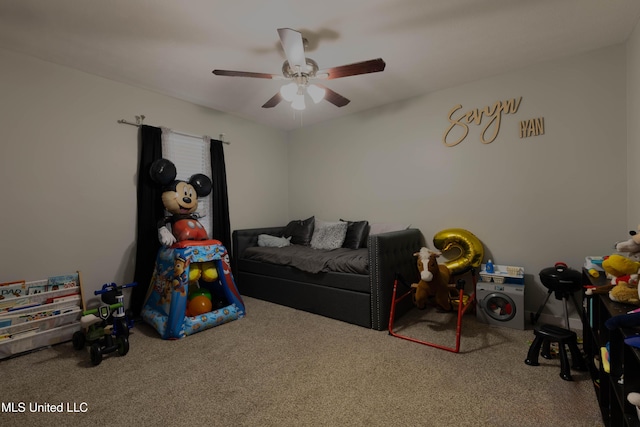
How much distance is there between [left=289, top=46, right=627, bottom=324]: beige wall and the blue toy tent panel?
6.28 feet

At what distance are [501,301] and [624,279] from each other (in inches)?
45.9

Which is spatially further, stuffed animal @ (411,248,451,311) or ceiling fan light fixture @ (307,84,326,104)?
stuffed animal @ (411,248,451,311)

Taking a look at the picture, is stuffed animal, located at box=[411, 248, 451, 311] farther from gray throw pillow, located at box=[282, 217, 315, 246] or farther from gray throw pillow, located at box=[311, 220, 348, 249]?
gray throw pillow, located at box=[282, 217, 315, 246]

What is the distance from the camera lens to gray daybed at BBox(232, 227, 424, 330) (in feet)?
8.22

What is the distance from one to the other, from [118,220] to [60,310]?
2.94 feet

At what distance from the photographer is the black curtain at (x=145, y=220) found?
2.89 m

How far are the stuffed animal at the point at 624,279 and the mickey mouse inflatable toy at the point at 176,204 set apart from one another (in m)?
3.00

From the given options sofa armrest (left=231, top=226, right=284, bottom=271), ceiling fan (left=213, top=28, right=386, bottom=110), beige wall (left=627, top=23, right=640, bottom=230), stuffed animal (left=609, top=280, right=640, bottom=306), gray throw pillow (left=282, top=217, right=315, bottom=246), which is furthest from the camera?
gray throw pillow (left=282, top=217, right=315, bottom=246)

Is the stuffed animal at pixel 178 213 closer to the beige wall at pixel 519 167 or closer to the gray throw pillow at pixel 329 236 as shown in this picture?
the gray throw pillow at pixel 329 236

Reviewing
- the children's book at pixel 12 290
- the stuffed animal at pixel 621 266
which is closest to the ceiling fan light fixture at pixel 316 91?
the stuffed animal at pixel 621 266

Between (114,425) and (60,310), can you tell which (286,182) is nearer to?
(60,310)

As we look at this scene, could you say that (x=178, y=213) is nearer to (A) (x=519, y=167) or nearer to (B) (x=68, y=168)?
(B) (x=68, y=168)

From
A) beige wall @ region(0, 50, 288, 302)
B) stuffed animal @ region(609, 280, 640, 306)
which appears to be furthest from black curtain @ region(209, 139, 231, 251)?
stuffed animal @ region(609, 280, 640, 306)

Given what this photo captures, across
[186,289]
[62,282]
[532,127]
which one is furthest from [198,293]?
→ [532,127]
